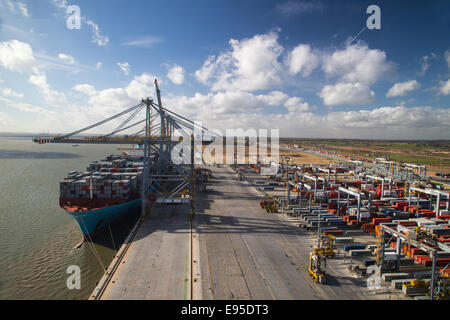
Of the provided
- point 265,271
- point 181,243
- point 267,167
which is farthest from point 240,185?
point 265,271

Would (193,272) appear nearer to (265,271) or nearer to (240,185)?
(265,271)

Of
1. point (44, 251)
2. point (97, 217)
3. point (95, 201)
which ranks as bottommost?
point (44, 251)

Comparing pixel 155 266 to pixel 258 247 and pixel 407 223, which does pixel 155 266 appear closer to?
pixel 258 247

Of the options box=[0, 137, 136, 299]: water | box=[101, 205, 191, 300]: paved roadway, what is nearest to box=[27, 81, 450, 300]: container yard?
box=[101, 205, 191, 300]: paved roadway

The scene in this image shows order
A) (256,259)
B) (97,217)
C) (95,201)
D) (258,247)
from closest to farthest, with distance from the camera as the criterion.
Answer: (256,259)
(258,247)
(97,217)
(95,201)

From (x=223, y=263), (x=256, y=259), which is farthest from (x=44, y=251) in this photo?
(x=256, y=259)

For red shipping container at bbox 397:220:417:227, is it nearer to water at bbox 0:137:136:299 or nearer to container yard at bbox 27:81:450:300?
container yard at bbox 27:81:450:300

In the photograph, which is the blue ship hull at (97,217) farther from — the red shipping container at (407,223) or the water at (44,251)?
the red shipping container at (407,223)
